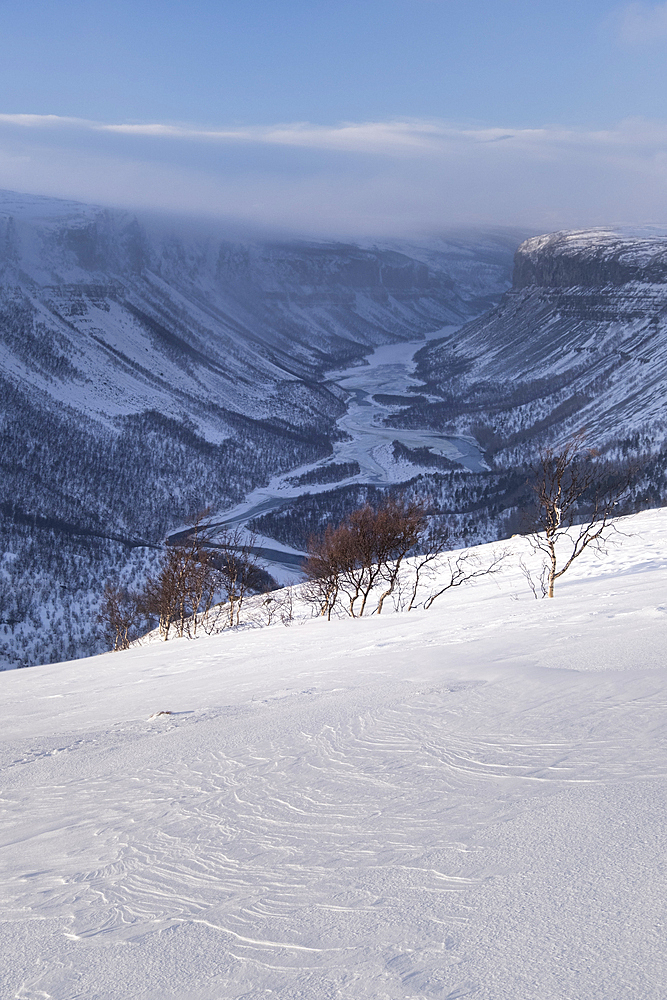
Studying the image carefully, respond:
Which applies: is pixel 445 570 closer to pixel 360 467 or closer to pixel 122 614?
pixel 122 614

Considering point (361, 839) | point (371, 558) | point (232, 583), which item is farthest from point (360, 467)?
point (361, 839)

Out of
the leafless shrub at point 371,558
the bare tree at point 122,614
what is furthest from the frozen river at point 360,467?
the leafless shrub at point 371,558

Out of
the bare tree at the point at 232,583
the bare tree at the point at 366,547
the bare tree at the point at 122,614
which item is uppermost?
the bare tree at the point at 366,547

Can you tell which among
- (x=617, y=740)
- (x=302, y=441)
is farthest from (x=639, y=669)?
(x=302, y=441)

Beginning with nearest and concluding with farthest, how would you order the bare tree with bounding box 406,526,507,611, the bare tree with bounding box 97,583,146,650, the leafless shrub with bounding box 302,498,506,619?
the leafless shrub with bounding box 302,498,506,619 < the bare tree with bounding box 406,526,507,611 < the bare tree with bounding box 97,583,146,650

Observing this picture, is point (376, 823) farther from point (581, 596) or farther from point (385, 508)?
point (385, 508)

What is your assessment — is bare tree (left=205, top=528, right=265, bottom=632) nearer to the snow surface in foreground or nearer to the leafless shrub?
the leafless shrub

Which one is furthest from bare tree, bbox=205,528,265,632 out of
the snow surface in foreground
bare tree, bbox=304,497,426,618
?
the snow surface in foreground

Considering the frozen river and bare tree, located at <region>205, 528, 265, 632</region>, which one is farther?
the frozen river

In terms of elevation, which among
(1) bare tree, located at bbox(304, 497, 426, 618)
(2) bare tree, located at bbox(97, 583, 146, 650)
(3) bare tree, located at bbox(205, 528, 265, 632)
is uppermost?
(1) bare tree, located at bbox(304, 497, 426, 618)

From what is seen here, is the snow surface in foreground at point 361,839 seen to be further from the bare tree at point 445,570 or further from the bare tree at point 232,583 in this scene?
the bare tree at point 232,583
